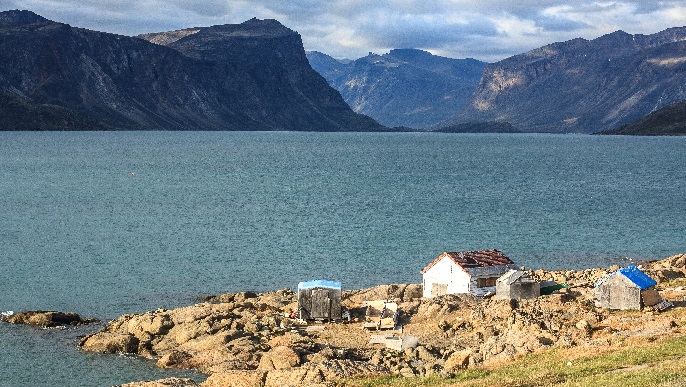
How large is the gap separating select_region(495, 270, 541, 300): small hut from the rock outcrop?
87cm

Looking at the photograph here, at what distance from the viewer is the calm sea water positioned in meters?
50.3

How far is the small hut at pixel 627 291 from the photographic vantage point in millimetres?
38781

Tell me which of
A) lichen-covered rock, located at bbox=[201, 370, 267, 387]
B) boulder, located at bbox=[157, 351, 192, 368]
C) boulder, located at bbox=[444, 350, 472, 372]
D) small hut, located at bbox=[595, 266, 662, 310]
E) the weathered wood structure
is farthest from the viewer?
the weathered wood structure

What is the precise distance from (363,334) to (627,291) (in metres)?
12.4

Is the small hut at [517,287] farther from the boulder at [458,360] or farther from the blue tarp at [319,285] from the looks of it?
the boulder at [458,360]

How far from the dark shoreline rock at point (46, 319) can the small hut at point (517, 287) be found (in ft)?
70.8

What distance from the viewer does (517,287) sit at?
4284cm

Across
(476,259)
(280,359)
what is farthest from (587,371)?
(476,259)

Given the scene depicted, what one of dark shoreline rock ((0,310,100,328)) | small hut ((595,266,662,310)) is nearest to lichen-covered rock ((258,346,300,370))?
dark shoreline rock ((0,310,100,328))

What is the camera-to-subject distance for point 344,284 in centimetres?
5594

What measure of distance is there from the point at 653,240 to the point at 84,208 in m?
58.1

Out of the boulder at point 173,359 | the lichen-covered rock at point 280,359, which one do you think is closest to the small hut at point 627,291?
the lichen-covered rock at point 280,359

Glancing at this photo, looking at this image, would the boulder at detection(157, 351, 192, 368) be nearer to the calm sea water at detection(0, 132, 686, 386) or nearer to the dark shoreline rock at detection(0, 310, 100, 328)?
the calm sea water at detection(0, 132, 686, 386)

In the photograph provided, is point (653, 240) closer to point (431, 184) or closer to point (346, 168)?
point (431, 184)
